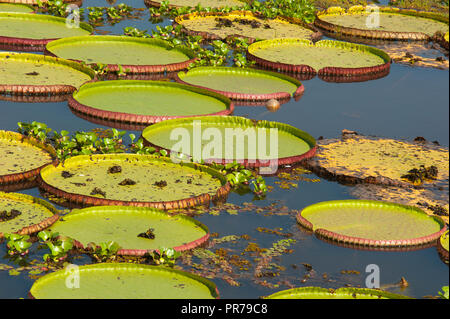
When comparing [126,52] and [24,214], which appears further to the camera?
[126,52]

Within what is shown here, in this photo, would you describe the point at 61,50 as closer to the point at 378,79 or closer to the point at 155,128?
the point at 155,128

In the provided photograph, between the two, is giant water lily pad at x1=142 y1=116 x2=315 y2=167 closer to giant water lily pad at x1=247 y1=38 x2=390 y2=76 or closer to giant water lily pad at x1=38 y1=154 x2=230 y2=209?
giant water lily pad at x1=38 y1=154 x2=230 y2=209

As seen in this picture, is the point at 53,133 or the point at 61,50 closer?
the point at 53,133

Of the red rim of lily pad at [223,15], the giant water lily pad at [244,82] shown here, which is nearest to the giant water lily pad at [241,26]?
the red rim of lily pad at [223,15]

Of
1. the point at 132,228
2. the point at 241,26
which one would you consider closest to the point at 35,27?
the point at 241,26

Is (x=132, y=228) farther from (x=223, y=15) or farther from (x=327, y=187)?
(x=223, y=15)

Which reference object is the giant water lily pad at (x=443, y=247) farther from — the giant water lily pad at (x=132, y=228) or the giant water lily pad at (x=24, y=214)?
the giant water lily pad at (x=24, y=214)
